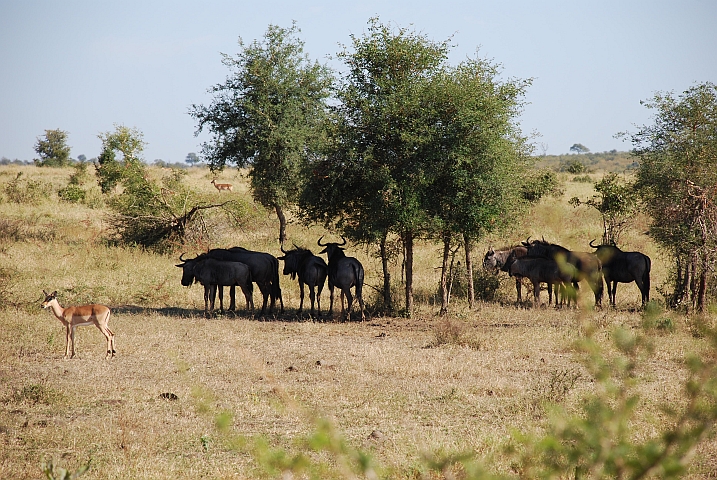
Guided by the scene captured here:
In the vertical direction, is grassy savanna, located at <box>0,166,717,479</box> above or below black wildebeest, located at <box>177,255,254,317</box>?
below

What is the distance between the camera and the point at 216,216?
107ft

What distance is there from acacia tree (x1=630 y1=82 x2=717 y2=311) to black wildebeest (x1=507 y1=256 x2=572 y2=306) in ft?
10.0

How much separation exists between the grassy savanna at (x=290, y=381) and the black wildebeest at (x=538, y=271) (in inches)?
32.6

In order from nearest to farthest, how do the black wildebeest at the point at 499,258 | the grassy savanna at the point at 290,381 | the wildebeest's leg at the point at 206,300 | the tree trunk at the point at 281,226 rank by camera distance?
the grassy savanna at the point at 290,381
the wildebeest's leg at the point at 206,300
the black wildebeest at the point at 499,258
the tree trunk at the point at 281,226

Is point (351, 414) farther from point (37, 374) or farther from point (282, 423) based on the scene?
point (37, 374)

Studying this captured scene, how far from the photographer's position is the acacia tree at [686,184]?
58.4 ft

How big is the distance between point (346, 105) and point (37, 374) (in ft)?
34.3

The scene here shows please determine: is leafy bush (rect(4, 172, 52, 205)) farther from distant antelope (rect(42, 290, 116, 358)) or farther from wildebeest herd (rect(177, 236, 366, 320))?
distant antelope (rect(42, 290, 116, 358))

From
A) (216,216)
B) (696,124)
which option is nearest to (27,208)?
(216,216)

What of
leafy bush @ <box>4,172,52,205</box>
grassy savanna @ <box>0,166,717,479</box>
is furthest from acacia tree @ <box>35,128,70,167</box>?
grassy savanna @ <box>0,166,717,479</box>

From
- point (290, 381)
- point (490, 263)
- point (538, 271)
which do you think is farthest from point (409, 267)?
point (290, 381)

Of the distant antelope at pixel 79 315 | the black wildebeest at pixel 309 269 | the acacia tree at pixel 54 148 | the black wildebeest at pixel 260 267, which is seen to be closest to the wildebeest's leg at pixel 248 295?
the black wildebeest at pixel 260 267

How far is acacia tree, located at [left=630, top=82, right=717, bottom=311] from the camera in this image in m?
17.8

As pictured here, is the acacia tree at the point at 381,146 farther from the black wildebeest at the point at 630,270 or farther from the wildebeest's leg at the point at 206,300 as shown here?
the black wildebeest at the point at 630,270
